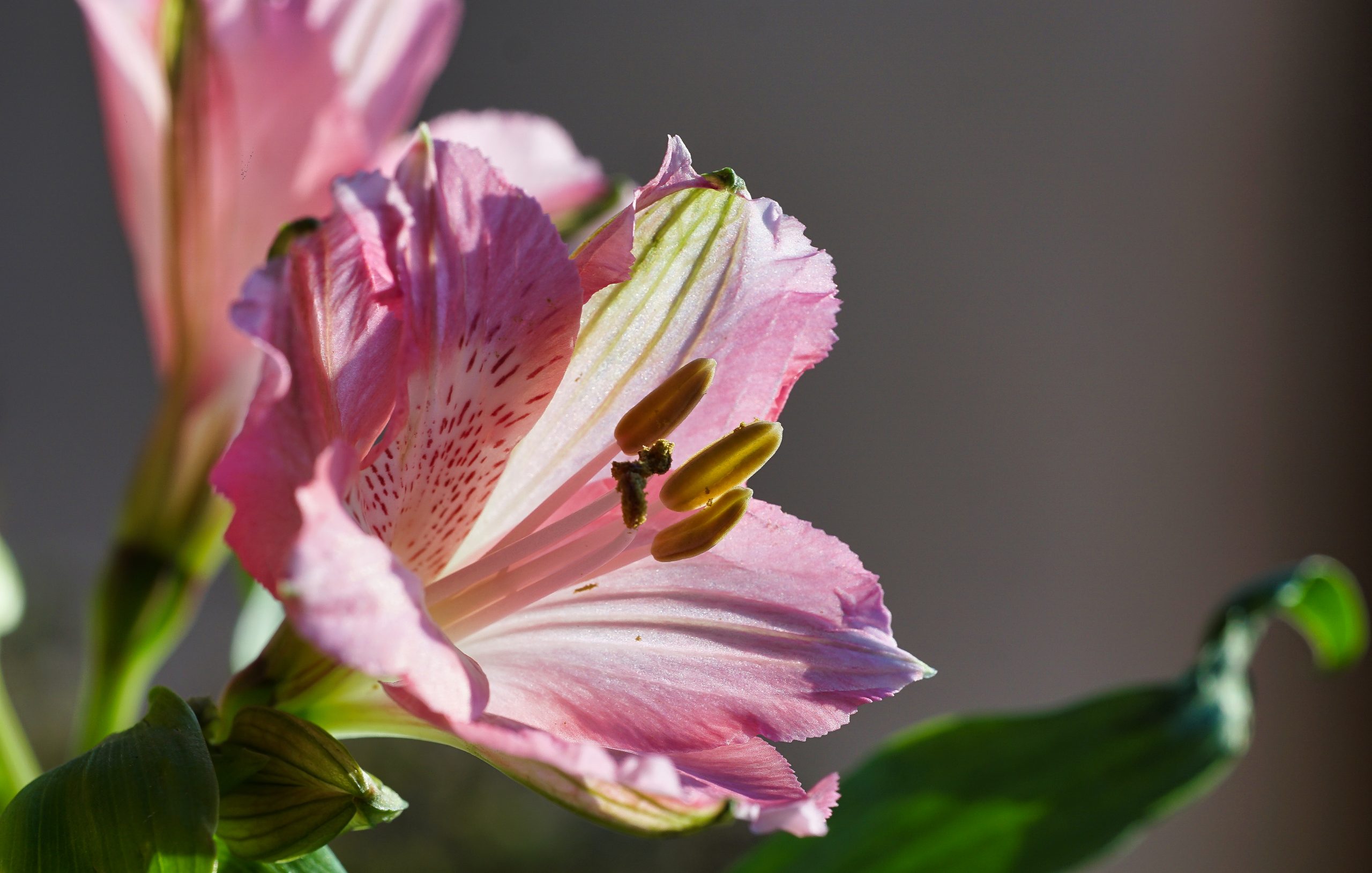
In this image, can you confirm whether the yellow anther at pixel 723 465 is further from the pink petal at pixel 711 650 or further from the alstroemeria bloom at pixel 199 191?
the alstroemeria bloom at pixel 199 191

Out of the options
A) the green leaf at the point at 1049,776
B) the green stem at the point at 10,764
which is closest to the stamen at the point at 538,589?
the green stem at the point at 10,764

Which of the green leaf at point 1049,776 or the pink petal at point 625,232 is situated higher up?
the pink petal at point 625,232

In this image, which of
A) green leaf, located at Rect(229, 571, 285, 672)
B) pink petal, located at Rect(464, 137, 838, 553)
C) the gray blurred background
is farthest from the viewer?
the gray blurred background

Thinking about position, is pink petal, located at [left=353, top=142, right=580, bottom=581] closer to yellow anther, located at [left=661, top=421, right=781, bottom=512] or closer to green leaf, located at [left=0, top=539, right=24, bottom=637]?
yellow anther, located at [left=661, top=421, right=781, bottom=512]

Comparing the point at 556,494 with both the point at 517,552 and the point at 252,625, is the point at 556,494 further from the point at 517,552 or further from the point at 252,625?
the point at 252,625

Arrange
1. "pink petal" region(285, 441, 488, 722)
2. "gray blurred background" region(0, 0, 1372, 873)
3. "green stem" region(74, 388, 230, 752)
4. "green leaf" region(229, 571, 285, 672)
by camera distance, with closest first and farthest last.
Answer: "pink petal" region(285, 441, 488, 722) → "green stem" region(74, 388, 230, 752) → "green leaf" region(229, 571, 285, 672) → "gray blurred background" region(0, 0, 1372, 873)

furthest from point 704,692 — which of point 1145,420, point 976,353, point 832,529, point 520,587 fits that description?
point 1145,420

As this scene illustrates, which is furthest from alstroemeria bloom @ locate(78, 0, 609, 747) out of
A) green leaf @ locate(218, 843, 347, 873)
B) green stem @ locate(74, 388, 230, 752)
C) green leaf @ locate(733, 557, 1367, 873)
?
green leaf @ locate(733, 557, 1367, 873)

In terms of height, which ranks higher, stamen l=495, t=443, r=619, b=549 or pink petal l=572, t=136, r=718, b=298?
pink petal l=572, t=136, r=718, b=298
